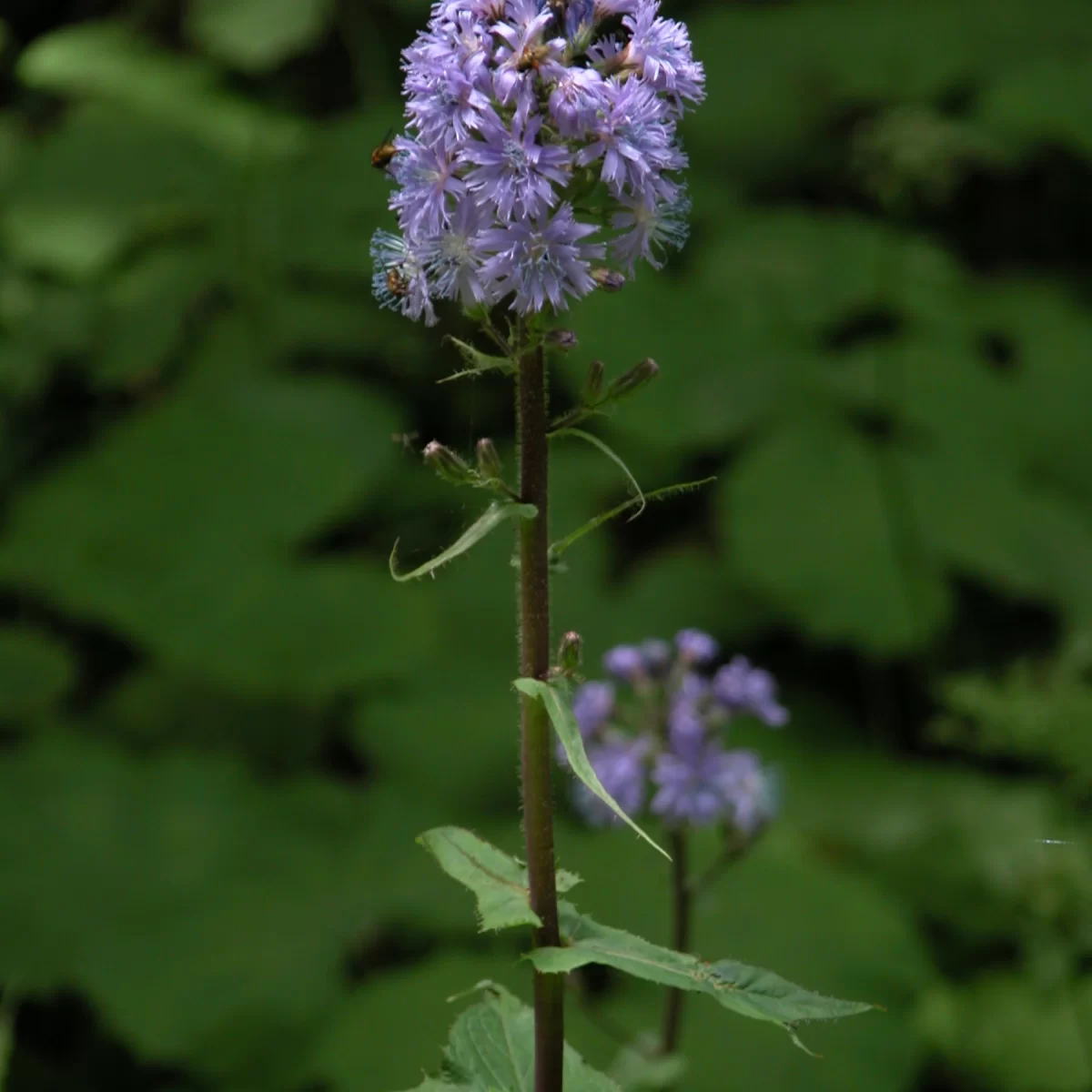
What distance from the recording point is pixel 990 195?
6.51 m

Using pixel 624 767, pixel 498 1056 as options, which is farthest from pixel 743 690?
pixel 498 1056

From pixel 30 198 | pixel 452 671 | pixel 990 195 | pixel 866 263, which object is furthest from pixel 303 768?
pixel 990 195

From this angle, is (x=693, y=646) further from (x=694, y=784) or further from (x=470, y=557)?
(x=470, y=557)

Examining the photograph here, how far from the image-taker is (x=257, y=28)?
5520 mm

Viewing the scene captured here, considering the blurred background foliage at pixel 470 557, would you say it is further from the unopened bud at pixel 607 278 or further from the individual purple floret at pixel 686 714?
the unopened bud at pixel 607 278

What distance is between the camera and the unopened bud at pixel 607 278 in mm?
1455

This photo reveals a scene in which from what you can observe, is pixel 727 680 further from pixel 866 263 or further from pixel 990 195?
pixel 990 195

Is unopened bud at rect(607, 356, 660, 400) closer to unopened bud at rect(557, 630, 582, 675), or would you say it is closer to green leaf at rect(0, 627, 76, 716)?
unopened bud at rect(557, 630, 582, 675)

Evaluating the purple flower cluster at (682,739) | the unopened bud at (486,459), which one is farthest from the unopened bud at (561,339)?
the purple flower cluster at (682,739)

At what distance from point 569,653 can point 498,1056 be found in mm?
600

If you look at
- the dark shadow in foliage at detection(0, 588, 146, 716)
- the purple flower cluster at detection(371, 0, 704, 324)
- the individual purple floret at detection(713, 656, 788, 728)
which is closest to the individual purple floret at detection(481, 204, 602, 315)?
the purple flower cluster at detection(371, 0, 704, 324)

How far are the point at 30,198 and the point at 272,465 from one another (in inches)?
61.2

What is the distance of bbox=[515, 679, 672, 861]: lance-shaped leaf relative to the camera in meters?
1.32

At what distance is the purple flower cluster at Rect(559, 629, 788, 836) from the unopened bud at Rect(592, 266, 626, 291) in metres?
1.21
